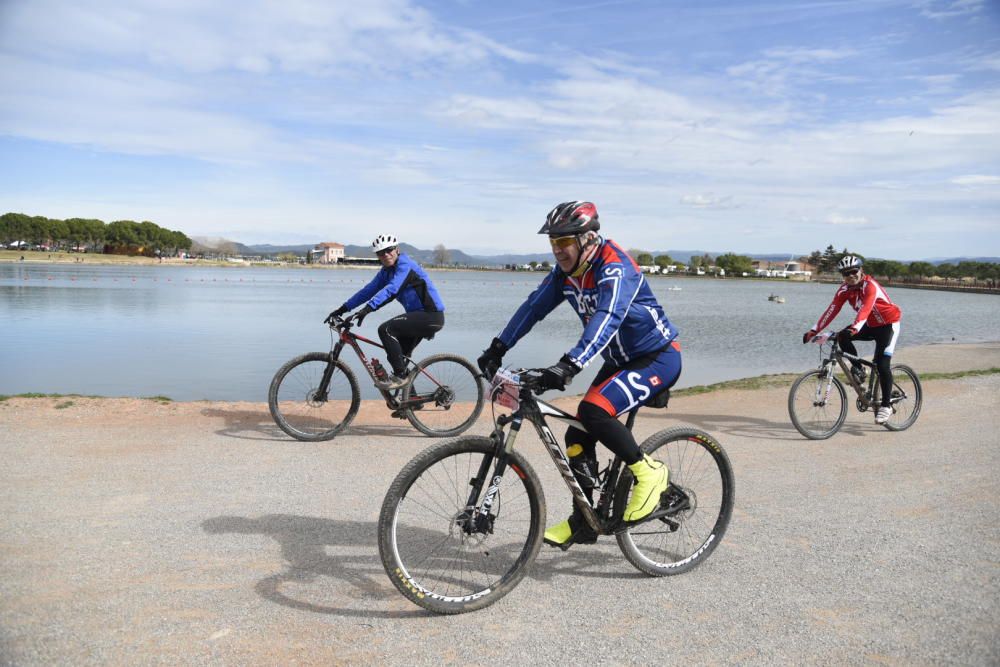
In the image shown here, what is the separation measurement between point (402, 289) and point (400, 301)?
237 mm

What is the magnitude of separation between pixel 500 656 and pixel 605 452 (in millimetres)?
4371

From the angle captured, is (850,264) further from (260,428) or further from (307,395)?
(260,428)

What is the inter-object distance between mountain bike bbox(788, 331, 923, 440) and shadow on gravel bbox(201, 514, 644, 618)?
15.8ft

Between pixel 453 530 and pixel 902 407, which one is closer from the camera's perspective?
pixel 453 530

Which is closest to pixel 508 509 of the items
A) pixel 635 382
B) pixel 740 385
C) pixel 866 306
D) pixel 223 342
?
pixel 635 382

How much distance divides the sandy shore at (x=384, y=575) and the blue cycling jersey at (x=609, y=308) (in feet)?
4.59

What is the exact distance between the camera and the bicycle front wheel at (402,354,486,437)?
882 cm

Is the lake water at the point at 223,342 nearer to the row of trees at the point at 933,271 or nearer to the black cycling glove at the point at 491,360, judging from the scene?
the black cycling glove at the point at 491,360

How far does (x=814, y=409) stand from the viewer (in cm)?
913

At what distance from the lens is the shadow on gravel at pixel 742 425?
366 inches

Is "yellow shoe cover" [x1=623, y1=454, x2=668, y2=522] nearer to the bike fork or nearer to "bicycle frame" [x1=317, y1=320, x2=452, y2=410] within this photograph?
"bicycle frame" [x1=317, y1=320, x2=452, y2=410]

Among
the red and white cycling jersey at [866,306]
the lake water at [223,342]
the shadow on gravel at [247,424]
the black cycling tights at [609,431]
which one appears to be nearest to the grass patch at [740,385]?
the lake water at [223,342]

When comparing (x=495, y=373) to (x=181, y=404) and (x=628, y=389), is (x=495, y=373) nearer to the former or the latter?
(x=628, y=389)

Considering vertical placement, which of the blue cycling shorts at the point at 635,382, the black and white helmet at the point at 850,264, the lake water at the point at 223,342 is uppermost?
the black and white helmet at the point at 850,264
